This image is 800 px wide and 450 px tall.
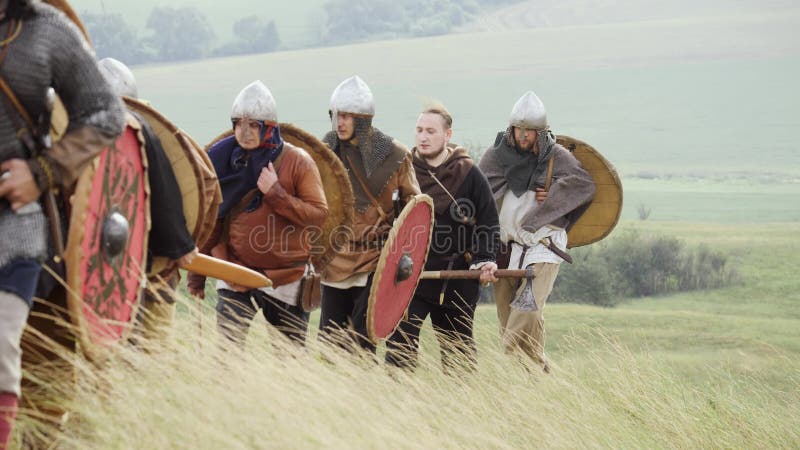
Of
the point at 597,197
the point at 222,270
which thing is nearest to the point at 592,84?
the point at 597,197

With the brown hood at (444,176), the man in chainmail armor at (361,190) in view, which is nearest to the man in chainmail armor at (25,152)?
the man in chainmail armor at (361,190)

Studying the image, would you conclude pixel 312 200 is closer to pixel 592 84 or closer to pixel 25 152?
pixel 25 152

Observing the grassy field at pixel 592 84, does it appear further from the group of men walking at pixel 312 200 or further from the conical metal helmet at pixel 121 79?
the conical metal helmet at pixel 121 79

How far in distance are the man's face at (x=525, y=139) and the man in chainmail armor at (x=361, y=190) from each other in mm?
1328

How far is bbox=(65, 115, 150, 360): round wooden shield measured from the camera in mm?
4047

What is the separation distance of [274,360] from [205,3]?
107m

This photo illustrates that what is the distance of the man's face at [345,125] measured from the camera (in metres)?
7.67

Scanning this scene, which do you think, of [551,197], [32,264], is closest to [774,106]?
[551,197]

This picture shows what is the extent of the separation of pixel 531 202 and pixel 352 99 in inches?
67.8

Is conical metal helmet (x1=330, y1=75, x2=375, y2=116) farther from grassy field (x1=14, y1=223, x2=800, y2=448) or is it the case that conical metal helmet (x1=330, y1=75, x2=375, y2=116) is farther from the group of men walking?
grassy field (x1=14, y1=223, x2=800, y2=448)

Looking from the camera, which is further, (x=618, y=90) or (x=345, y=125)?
(x=618, y=90)

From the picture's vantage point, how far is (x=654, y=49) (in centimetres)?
9681

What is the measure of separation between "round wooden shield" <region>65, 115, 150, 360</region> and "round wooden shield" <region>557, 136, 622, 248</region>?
5.09 m

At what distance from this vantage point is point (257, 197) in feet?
22.5
